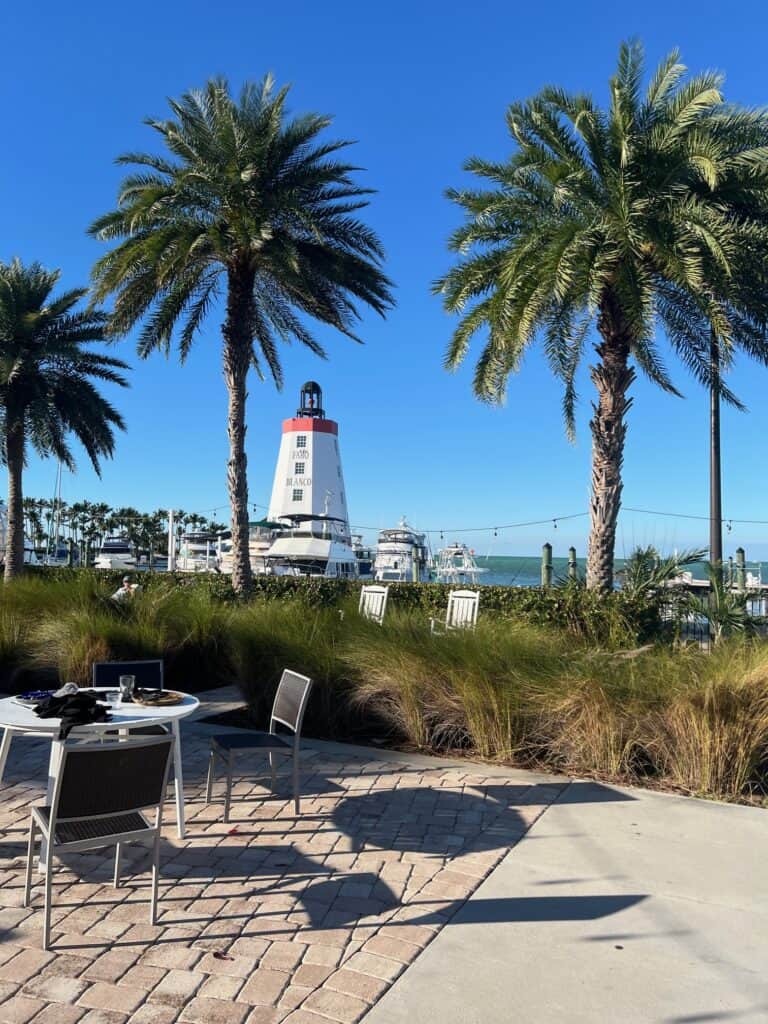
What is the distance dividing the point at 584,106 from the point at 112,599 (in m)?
9.96

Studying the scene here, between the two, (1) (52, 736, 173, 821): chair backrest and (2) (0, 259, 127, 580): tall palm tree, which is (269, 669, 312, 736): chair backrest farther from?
(2) (0, 259, 127, 580): tall palm tree

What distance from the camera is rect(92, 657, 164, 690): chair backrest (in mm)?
5594

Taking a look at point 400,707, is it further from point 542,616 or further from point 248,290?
point 248,290

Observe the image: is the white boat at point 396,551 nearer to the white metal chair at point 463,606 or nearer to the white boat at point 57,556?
the white boat at point 57,556

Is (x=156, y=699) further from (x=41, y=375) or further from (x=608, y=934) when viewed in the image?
(x=41, y=375)

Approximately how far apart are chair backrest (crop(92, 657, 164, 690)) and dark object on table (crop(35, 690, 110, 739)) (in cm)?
103

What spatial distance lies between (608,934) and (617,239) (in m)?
9.83

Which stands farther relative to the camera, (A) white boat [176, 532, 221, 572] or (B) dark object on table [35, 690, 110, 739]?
(A) white boat [176, 532, 221, 572]

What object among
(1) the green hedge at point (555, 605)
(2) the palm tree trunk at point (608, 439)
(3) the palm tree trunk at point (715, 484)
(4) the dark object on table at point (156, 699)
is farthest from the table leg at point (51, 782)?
(3) the palm tree trunk at point (715, 484)

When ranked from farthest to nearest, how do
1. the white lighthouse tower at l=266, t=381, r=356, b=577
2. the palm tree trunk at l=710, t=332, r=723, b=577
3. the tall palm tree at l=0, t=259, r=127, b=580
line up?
1. the white lighthouse tower at l=266, t=381, r=356, b=577
2. the tall palm tree at l=0, t=259, r=127, b=580
3. the palm tree trunk at l=710, t=332, r=723, b=577

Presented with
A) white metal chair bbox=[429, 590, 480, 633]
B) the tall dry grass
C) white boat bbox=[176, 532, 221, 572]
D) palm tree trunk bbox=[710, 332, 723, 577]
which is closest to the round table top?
the tall dry grass

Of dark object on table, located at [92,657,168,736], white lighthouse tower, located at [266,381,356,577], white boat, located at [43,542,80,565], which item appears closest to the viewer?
dark object on table, located at [92,657,168,736]

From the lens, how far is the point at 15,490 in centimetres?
2073

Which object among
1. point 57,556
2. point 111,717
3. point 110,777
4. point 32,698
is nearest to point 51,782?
point 111,717
